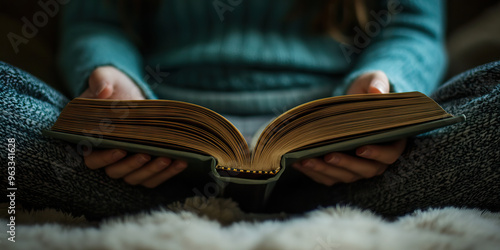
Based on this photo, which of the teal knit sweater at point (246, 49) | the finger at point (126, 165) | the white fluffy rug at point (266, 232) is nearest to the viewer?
the white fluffy rug at point (266, 232)

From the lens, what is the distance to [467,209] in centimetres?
46

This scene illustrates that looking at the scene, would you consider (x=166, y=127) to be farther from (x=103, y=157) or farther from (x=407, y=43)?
(x=407, y=43)

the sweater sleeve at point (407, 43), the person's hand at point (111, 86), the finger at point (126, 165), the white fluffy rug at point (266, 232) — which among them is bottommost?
the white fluffy rug at point (266, 232)

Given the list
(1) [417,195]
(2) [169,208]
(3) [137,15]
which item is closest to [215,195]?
(2) [169,208]

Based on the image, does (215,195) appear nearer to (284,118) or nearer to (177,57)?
(284,118)

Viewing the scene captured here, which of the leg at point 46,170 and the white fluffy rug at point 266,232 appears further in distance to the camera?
the leg at point 46,170

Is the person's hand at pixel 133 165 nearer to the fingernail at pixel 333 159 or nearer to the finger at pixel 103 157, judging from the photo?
the finger at pixel 103 157

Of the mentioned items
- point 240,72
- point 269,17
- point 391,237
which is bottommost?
point 391,237

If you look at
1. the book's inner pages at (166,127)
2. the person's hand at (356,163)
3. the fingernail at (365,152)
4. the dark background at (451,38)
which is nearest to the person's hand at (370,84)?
the person's hand at (356,163)

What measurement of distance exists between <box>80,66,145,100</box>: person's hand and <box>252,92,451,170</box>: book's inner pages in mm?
291

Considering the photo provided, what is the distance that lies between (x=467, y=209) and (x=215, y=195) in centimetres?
38

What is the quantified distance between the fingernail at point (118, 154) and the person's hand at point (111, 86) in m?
0.13

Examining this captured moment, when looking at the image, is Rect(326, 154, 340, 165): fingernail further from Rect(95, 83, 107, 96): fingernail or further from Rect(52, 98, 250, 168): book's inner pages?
Rect(95, 83, 107, 96): fingernail

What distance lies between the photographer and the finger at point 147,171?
465 mm
